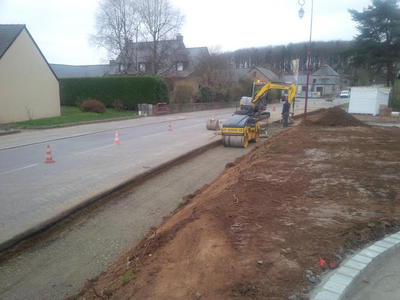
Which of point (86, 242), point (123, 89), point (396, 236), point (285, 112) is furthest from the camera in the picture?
point (123, 89)

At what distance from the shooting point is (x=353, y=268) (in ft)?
13.1

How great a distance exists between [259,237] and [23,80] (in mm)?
25392

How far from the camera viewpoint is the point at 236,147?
15.7 m

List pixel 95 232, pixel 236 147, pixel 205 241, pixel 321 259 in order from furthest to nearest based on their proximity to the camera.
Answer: pixel 236 147 < pixel 95 232 < pixel 205 241 < pixel 321 259

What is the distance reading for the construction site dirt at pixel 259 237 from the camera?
12.1 ft

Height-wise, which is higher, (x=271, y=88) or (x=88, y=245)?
(x=271, y=88)

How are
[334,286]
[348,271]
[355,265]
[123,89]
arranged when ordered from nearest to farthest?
[334,286], [348,271], [355,265], [123,89]

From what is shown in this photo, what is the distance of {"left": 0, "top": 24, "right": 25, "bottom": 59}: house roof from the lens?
23359 millimetres

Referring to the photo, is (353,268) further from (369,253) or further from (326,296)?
(326,296)

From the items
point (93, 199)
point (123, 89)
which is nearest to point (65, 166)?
point (93, 199)

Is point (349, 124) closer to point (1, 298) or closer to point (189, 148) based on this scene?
point (189, 148)

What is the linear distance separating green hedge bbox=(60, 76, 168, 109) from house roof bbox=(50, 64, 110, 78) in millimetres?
22252

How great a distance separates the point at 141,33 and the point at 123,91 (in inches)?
454

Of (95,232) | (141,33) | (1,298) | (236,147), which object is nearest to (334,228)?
(95,232)
